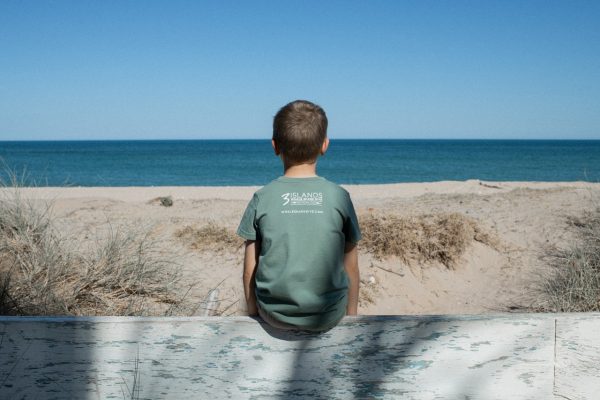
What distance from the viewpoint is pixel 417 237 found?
20.9 ft

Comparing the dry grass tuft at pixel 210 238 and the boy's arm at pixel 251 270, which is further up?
the boy's arm at pixel 251 270

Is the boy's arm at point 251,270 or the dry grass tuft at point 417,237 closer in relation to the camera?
the boy's arm at point 251,270

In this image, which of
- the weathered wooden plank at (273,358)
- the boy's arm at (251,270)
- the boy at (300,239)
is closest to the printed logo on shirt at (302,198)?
the boy at (300,239)

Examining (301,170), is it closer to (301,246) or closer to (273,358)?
(301,246)

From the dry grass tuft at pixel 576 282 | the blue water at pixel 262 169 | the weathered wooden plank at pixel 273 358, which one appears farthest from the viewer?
the blue water at pixel 262 169

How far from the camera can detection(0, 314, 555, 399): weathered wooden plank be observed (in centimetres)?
188

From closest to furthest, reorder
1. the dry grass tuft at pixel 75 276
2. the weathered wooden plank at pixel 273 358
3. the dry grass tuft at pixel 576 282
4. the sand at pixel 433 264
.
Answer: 1. the weathered wooden plank at pixel 273 358
2. the dry grass tuft at pixel 75 276
3. the dry grass tuft at pixel 576 282
4. the sand at pixel 433 264

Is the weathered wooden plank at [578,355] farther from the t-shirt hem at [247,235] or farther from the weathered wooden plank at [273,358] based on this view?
the t-shirt hem at [247,235]

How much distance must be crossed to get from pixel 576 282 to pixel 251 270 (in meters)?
3.32

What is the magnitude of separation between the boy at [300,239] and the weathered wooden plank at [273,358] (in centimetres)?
13

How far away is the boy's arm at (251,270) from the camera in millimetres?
2393

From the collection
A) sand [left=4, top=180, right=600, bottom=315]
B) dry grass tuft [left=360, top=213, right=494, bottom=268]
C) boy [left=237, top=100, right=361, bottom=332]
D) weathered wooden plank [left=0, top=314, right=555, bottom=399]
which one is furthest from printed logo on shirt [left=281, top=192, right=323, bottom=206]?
dry grass tuft [left=360, top=213, right=494, bottom=268]

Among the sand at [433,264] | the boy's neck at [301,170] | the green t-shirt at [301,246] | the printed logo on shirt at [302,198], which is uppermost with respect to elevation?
the boy's neck at [301,170]

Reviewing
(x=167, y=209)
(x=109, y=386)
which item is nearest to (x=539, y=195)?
(x=167, y=209)
